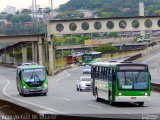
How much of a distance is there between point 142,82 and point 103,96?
11.1 ft

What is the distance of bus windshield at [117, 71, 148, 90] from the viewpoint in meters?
30.8

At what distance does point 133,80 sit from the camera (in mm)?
30984

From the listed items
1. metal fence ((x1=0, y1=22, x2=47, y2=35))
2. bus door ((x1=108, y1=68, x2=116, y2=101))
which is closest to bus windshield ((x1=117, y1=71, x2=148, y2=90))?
bus door ((x1=108, y1=68, x2=116, y2=101))

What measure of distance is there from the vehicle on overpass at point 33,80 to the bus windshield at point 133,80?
1465 cm

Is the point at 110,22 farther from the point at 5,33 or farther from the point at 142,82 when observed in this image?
the point at 142,82

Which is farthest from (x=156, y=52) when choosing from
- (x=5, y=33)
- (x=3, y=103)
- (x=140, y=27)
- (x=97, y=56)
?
(x=3, y=103)

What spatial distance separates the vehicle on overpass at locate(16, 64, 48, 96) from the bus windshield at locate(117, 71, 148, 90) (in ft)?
48.1

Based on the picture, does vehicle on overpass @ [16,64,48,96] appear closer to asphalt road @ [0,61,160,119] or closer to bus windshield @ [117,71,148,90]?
asphalt road @ [0,61,160,119]

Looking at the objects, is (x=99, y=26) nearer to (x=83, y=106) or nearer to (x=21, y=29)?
(x=21, y=29)

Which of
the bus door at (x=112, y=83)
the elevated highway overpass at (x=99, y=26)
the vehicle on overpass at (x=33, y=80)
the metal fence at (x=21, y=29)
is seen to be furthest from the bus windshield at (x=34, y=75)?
the metal fence at (x=21, y=29)

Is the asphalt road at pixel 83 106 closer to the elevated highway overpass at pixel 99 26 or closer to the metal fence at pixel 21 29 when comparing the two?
the elevated highway overpass at pixel 99 26

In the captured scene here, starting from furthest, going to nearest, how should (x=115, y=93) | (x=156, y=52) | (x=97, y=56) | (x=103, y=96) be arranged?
(x=156, y=52) → (x=97, y=56) → (x=103, y=96) → (x=115, y=93)

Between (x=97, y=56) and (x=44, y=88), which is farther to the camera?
(x=97, y=56)

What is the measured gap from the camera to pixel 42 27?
367 feet
